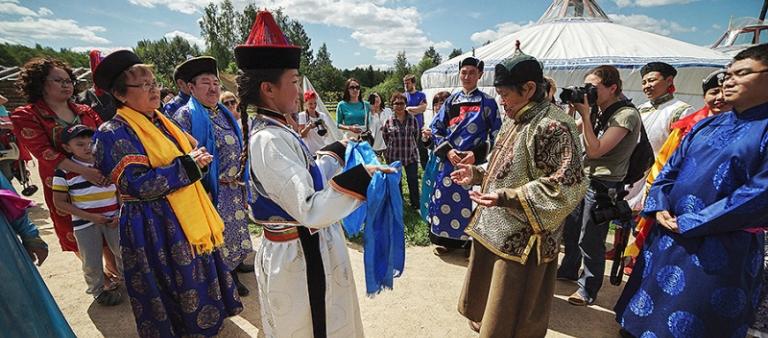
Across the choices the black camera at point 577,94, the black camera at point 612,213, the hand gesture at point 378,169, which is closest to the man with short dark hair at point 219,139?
the hand gesture at point 378,169

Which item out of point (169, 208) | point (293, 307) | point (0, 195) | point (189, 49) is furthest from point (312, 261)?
point (189, 49)

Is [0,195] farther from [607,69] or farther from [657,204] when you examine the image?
[607,69]

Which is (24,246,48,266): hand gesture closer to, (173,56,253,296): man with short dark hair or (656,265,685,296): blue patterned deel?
(173,56,253,296): man with short dark hair

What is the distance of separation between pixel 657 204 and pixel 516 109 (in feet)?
3.78

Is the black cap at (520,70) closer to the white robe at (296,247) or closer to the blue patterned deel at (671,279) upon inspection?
the white robe at (296,247)

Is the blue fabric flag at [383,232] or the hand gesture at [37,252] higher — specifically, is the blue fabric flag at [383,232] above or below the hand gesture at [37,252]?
above

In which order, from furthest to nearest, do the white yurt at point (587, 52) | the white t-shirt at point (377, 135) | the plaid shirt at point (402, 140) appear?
the white yurt at point (587, 52) < the white t-shirt at point (377, 135) < the plaid shirt at point (402, 140)

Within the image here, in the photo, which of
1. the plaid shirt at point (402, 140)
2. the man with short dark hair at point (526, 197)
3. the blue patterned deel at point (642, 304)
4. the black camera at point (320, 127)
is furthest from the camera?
the plaid shirt at point (402, 140)

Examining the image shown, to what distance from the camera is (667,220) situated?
2.23 meters

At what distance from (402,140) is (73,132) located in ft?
13.6

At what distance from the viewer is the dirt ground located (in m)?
2.94

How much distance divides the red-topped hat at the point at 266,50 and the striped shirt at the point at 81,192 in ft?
7.66

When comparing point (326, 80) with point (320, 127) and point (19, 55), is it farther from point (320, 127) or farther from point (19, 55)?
point (19, 55)

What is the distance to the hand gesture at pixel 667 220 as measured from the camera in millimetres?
2166
